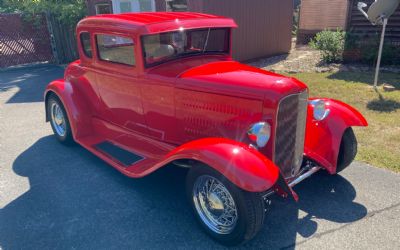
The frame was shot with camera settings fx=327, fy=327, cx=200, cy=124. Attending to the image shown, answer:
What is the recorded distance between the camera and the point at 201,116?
11.8 ft

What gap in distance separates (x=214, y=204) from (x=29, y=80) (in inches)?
364

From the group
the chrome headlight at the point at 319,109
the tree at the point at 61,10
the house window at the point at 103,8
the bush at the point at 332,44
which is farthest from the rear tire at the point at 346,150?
the tree at the point at 61,10

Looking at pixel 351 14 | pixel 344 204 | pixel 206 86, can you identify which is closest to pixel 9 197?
pixel 206 86

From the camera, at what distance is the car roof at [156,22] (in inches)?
147

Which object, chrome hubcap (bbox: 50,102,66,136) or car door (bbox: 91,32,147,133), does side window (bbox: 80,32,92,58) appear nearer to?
car door (bbox: 91,32,147,133)

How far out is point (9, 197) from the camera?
13.0 ft

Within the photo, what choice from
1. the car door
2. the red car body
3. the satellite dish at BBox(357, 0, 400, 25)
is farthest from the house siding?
the car door

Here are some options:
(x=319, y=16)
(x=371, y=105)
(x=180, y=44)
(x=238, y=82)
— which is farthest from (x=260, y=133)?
(x=319, y=16)

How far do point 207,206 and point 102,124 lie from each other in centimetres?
233

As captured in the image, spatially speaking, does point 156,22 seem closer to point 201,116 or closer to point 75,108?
point 201,116

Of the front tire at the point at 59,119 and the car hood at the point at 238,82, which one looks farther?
the front tire at the point at 59,119

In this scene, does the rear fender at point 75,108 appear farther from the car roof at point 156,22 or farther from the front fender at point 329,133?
the front fender at point 329,133

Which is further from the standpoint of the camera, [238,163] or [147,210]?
[147,210]

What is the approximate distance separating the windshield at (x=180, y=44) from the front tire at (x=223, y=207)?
1.54 meters
